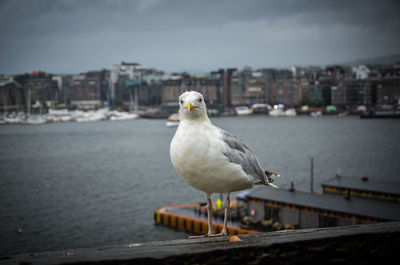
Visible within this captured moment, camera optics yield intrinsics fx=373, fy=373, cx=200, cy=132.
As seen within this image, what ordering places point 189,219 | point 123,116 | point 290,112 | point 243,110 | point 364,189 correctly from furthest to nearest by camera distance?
1. point 123,116
2. point 290,112
3. point 243,110
4. point 189,219
5. point 364,189

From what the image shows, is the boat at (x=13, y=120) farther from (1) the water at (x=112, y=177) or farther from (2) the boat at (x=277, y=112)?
(2) the boat at (x=277, y=112)

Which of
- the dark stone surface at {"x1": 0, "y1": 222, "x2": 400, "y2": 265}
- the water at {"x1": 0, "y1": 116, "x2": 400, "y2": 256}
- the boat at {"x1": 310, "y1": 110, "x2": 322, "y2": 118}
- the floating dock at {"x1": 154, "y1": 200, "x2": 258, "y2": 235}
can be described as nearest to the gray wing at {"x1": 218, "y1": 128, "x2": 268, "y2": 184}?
the dark stone surface at {"x1": 0, "y1": 222, "x2": 400, "y2": 265}

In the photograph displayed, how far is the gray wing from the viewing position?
1.99m

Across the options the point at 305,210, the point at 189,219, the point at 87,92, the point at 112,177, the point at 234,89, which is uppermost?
the point at 87,92

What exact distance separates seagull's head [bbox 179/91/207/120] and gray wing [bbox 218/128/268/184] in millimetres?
202

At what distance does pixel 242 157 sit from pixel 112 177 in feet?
85.3

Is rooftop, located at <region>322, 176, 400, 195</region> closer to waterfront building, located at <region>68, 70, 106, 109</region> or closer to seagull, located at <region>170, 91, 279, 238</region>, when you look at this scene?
seagull, located at <region>170, 91, 279, 238</region>

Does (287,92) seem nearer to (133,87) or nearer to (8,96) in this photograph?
(133,87)

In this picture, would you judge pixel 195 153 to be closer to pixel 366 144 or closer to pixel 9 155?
pixel 9 155

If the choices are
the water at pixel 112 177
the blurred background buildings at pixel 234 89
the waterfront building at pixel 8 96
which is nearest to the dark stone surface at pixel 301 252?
the water at pixel 112 177

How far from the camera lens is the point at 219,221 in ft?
45.6

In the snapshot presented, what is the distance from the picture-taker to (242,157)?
82.2 inches

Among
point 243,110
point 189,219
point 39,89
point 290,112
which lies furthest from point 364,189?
point 39,89

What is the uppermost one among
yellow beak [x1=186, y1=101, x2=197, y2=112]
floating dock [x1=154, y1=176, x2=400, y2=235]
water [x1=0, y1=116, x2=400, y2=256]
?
yellow beak [x1=186, y1=101, x2=197, y2=112]
